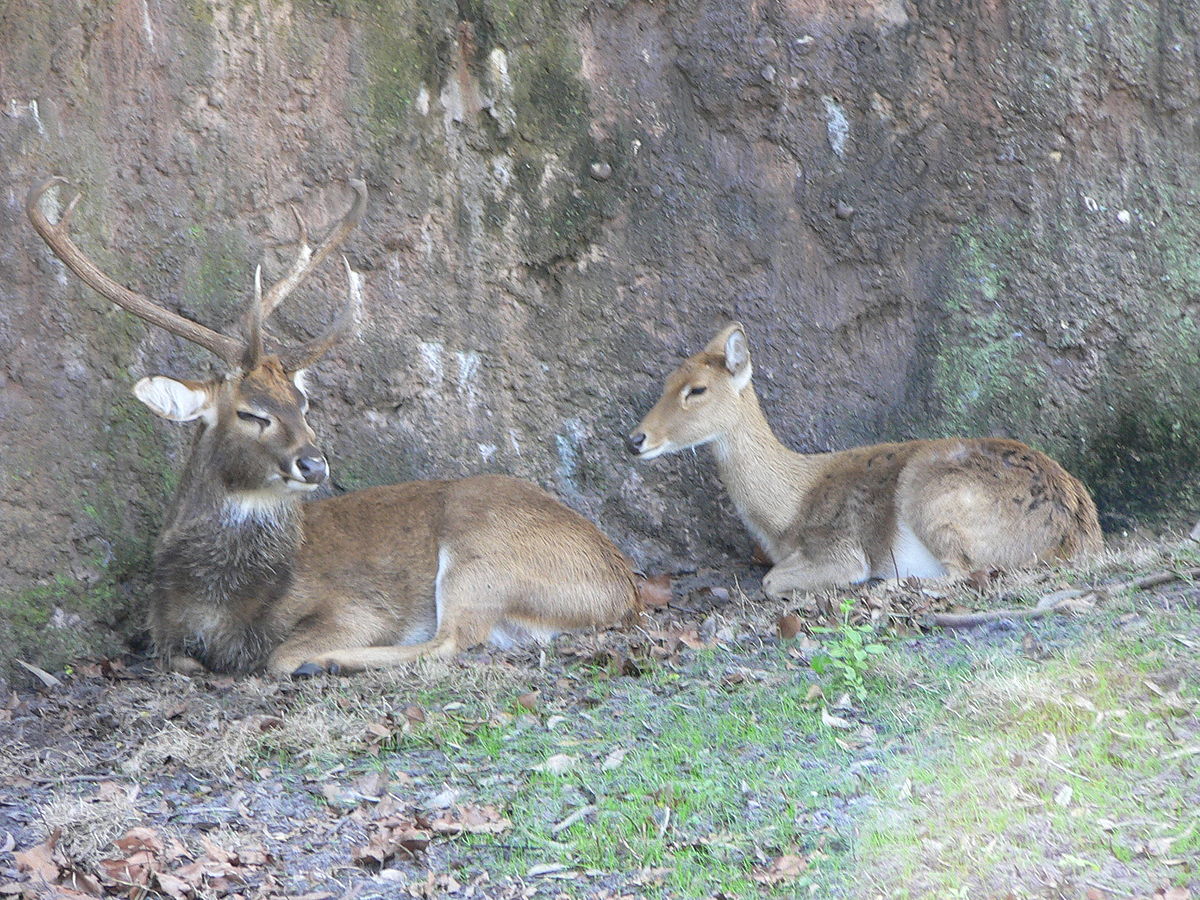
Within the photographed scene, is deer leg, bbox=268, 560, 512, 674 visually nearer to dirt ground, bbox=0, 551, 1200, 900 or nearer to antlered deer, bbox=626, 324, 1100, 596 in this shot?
dirt ground, bbox=0, 551, 1200, 900

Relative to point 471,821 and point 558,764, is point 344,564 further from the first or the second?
point 471,821

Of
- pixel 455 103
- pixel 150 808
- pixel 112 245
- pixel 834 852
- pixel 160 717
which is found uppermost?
pixel 455 103

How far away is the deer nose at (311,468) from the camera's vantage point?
6.77 metres

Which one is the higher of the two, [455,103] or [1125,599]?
[455,103]

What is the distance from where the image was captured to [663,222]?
8.69 metres

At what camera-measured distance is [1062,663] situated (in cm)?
541

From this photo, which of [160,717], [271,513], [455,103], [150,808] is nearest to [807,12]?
[455,103]

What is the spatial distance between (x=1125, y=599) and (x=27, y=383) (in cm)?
518

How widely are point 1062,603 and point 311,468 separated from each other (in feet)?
11.2

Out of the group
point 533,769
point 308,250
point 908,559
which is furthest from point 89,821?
point 908,559

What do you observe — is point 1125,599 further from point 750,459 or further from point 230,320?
point 230,320

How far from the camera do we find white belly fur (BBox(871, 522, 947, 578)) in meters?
8.02

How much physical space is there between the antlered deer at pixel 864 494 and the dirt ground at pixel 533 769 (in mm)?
748

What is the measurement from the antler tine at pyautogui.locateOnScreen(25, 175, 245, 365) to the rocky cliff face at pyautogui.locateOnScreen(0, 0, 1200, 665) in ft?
1.97
